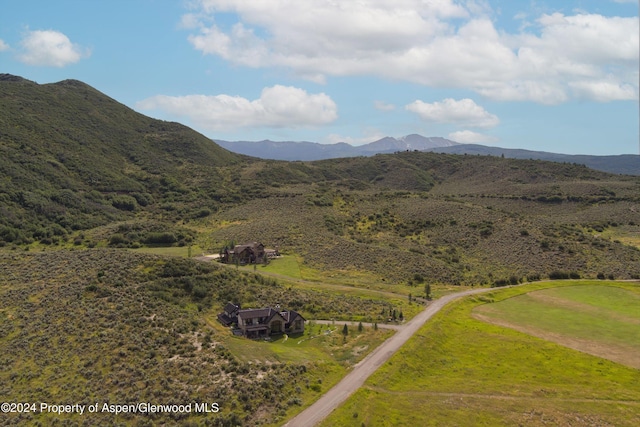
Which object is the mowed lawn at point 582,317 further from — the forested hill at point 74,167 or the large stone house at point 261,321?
the forested hill at point 74,167

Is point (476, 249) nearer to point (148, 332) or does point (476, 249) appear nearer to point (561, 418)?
point (561, 418)

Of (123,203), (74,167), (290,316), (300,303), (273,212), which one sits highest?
(74,167)

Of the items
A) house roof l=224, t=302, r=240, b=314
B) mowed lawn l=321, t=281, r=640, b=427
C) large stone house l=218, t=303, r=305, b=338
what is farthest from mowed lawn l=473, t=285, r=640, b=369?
house roof l=224, t=302, r=240, b=314

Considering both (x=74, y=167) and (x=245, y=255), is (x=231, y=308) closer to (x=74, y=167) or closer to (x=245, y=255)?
(x=245, y=255)

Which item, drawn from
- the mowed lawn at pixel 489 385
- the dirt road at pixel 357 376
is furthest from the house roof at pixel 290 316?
the mowed lawn at pixel 489 385

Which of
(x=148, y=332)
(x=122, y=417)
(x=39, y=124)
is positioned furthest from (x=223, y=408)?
(x=39, y=124)

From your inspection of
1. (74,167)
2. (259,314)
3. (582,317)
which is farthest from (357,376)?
(74,167)

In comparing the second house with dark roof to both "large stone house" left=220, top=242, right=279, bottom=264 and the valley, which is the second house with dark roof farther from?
"large stone house" left=220, top=242, right=279, bottom=264
